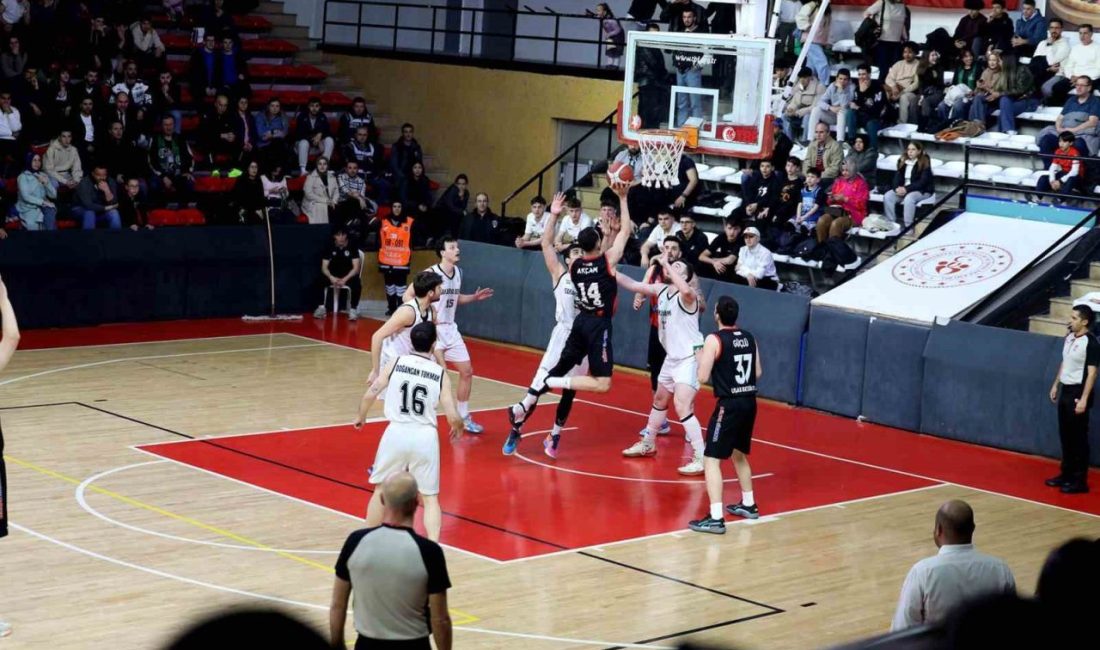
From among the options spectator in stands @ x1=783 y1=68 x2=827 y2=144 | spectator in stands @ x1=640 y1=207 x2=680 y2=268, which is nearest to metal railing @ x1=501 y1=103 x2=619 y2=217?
spectator in stands @ x1=783 y1=68 x2=827 y2=144

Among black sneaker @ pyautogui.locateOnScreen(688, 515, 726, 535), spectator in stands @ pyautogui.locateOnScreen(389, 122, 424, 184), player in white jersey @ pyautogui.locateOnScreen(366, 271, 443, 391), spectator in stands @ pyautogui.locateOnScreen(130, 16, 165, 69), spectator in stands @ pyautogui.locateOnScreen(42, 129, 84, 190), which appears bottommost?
black sneaker @ pyautogui.locateOnScreen(688, 515, 726, 535)

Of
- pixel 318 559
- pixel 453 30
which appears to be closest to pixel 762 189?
pixel 453 30

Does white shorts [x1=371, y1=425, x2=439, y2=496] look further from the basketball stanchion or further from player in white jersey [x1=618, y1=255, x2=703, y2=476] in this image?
the basketball stanchion

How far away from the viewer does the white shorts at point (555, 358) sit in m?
14.6

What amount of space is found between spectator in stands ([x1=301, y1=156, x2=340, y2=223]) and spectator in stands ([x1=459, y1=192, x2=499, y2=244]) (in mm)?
2367

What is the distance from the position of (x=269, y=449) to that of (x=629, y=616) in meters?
5.64

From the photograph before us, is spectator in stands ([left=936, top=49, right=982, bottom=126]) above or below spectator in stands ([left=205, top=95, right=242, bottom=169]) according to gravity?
above

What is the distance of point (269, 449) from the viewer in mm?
14672

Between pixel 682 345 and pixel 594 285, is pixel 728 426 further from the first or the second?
pixel 594 285

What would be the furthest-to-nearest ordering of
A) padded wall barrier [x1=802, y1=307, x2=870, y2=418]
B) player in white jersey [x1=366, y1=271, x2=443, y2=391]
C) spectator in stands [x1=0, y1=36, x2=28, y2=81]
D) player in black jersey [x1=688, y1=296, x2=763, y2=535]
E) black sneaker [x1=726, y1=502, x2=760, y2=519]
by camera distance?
spectator in stands [x1=0, y1=36, x2=28, y2=81] < padded wall barrier [x1=802, y1=307, x2=870, y2=418] < black sneaker [x1=726, y1=502, x2=760, y2=519] < player in black jersey [x1=688, y1=296, x2=763, y2=535] < player in white jersey [x1=366, y1=271, x2=443, y2=391]

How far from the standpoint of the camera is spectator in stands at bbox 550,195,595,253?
68.1 ft

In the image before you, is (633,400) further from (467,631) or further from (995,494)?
(467,631)

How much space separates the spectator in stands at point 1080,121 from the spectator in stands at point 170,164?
43.0 feet

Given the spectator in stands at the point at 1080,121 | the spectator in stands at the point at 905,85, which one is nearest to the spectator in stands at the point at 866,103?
the spectator in stands at the point at 905,85
